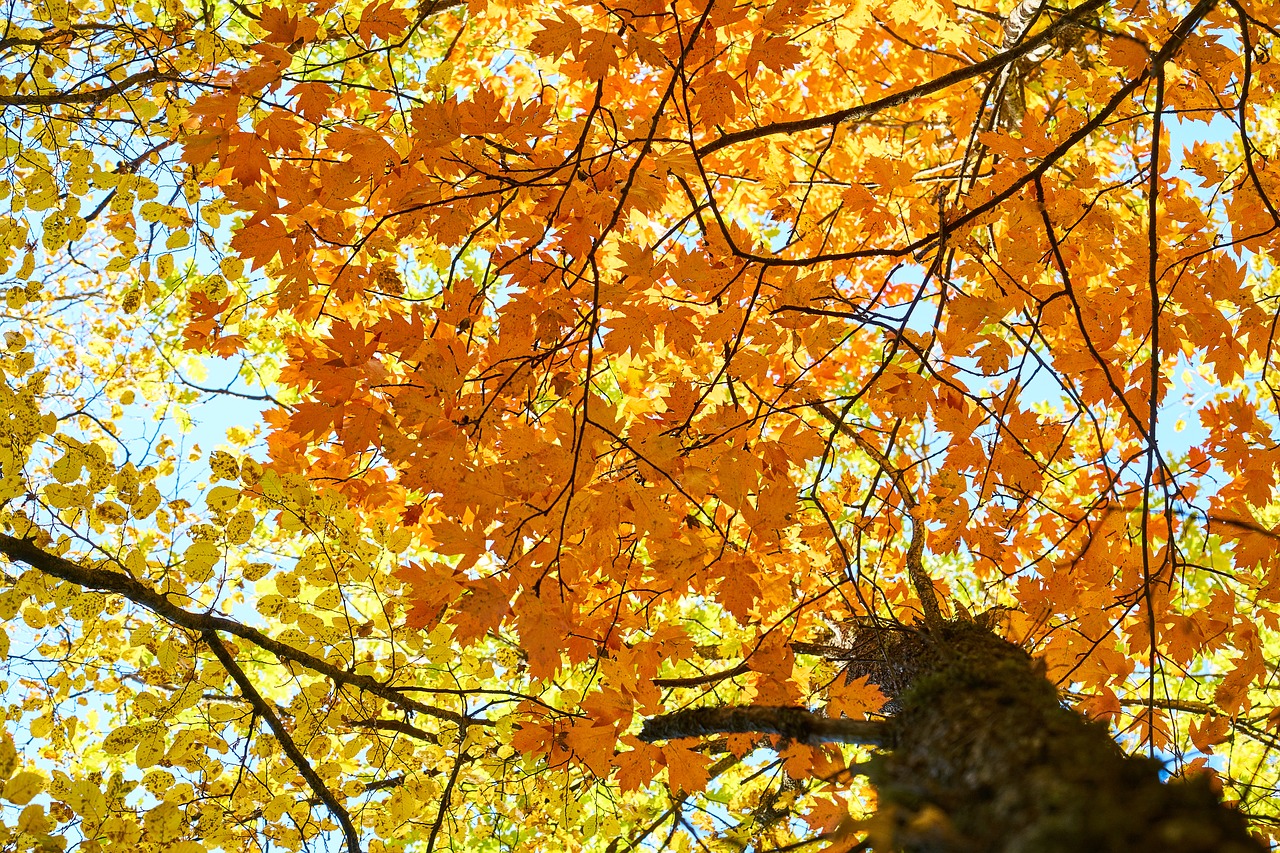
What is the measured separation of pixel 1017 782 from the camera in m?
0.90

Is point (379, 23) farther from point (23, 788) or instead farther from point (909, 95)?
point (23, 788)

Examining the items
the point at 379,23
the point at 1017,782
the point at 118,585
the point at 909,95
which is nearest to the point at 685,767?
the point at 1017,782

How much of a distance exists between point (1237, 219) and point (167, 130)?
4.52 meters

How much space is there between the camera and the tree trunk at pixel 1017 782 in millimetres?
727

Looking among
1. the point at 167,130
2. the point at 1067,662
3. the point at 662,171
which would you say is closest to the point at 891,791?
the point at 662,171

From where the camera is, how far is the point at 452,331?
319cm

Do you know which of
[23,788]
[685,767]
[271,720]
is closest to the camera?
[23,788]

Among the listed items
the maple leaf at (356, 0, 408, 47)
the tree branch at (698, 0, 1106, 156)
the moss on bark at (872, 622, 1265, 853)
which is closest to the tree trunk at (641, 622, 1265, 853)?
the moss on bark at (872, 622, 1265, 853)

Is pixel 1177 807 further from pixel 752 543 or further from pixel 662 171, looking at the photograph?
pixel 752 543

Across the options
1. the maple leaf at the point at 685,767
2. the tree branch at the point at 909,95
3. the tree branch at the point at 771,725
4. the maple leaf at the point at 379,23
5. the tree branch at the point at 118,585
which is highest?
the maple leaf at the point at 379,23

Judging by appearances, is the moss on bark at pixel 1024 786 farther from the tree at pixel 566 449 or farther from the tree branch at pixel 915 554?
the tree branch at pixel 915 554

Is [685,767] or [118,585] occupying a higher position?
[118,585]

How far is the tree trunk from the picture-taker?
0.73 metres

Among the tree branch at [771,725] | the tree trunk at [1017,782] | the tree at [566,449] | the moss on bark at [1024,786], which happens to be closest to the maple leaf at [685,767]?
the tree at [566,449]
